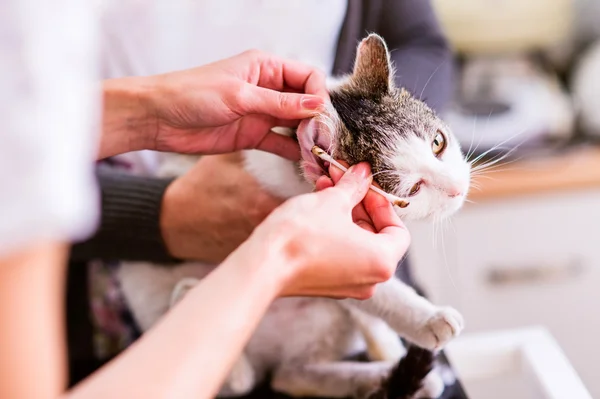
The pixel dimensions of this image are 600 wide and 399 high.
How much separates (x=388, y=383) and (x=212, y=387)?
13.4 inches

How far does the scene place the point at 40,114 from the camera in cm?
33

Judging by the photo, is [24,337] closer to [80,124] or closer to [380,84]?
[80,124]

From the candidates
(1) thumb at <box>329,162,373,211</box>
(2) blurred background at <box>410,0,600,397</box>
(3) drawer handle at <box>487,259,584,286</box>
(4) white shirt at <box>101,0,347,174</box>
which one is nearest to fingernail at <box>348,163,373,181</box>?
(1) thumb at <box>329,162,373,211</box>

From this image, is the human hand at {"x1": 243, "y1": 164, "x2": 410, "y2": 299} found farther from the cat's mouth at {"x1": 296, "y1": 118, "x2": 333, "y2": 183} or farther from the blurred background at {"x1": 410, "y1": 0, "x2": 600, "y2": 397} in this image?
the blurred background at {"x1": 410, "y1": 0, "x2": 600, "y2": 397}

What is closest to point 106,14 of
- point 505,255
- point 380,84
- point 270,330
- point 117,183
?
point 117,183

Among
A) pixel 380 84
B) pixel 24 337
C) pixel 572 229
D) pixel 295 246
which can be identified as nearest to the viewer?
pixel 24 337

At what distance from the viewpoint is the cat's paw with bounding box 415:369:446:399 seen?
0.67 metres

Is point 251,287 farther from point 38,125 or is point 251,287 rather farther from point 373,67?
point 373,67

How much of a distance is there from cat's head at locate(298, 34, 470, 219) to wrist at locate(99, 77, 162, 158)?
0.15 meters

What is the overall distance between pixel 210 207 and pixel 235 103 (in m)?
0.18

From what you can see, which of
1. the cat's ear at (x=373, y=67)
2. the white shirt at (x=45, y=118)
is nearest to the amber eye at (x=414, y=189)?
the cat's ear at (x=373, y=67)

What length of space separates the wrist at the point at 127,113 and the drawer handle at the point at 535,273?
0.86 meters

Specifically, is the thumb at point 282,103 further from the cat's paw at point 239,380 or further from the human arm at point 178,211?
the cat's paw at point 239,380

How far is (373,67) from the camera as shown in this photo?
66cm
